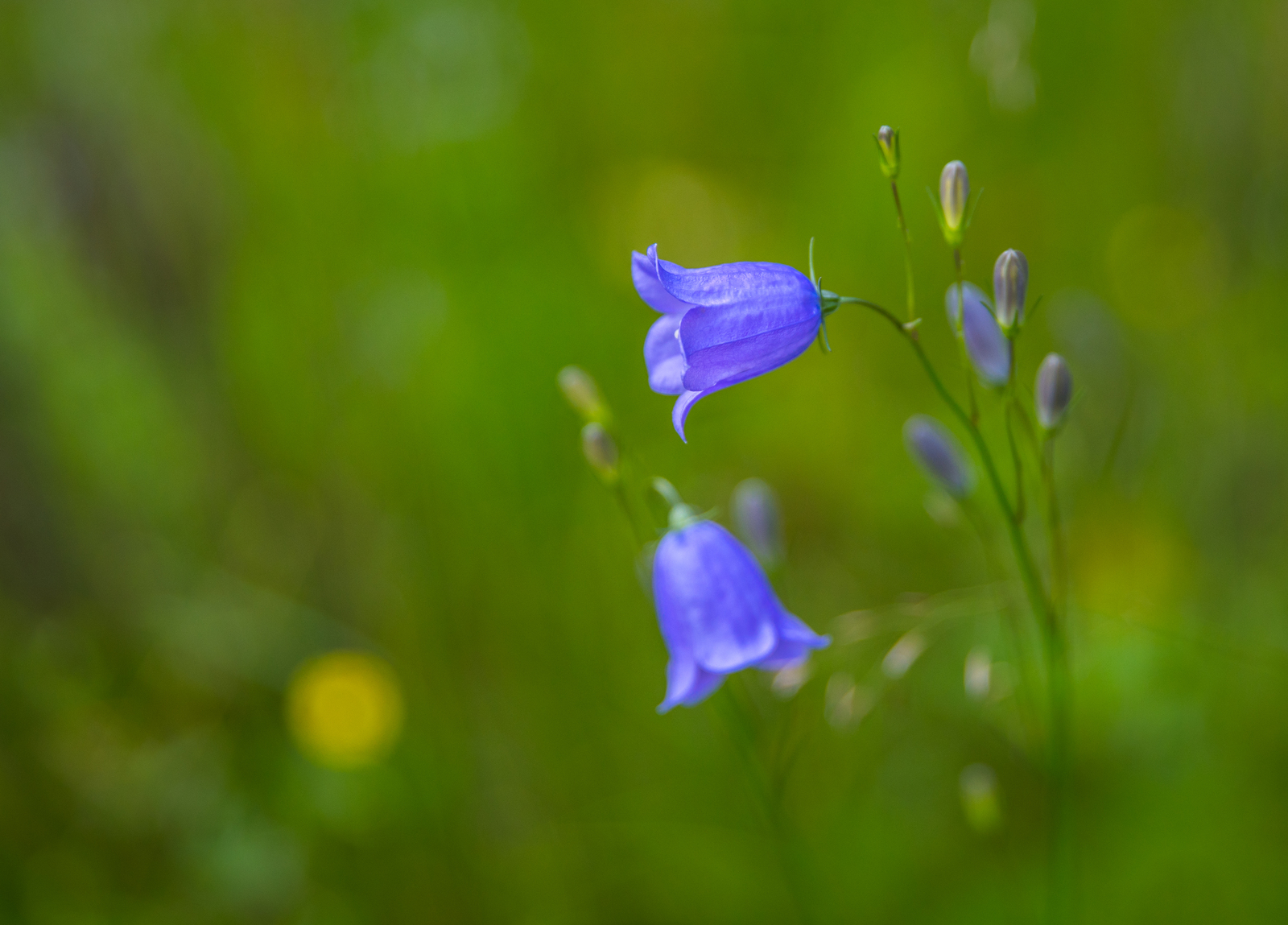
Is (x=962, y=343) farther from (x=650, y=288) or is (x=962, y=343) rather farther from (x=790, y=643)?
(x=790, y=643)

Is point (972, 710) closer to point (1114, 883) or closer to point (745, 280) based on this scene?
point (1114, 883)

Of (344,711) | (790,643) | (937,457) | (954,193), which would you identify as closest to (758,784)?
(790,643)

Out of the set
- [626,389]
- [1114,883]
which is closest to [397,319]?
[626,389]

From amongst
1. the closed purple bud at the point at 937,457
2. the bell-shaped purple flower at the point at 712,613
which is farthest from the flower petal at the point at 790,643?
the closed purple bud at the point at 937,457

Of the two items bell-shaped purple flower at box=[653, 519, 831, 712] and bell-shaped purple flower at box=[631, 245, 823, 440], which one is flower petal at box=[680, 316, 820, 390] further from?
bell-shaped purple flower at box=[653, 519, 831, 712]

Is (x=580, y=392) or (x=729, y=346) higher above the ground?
(x=580, y=392)
